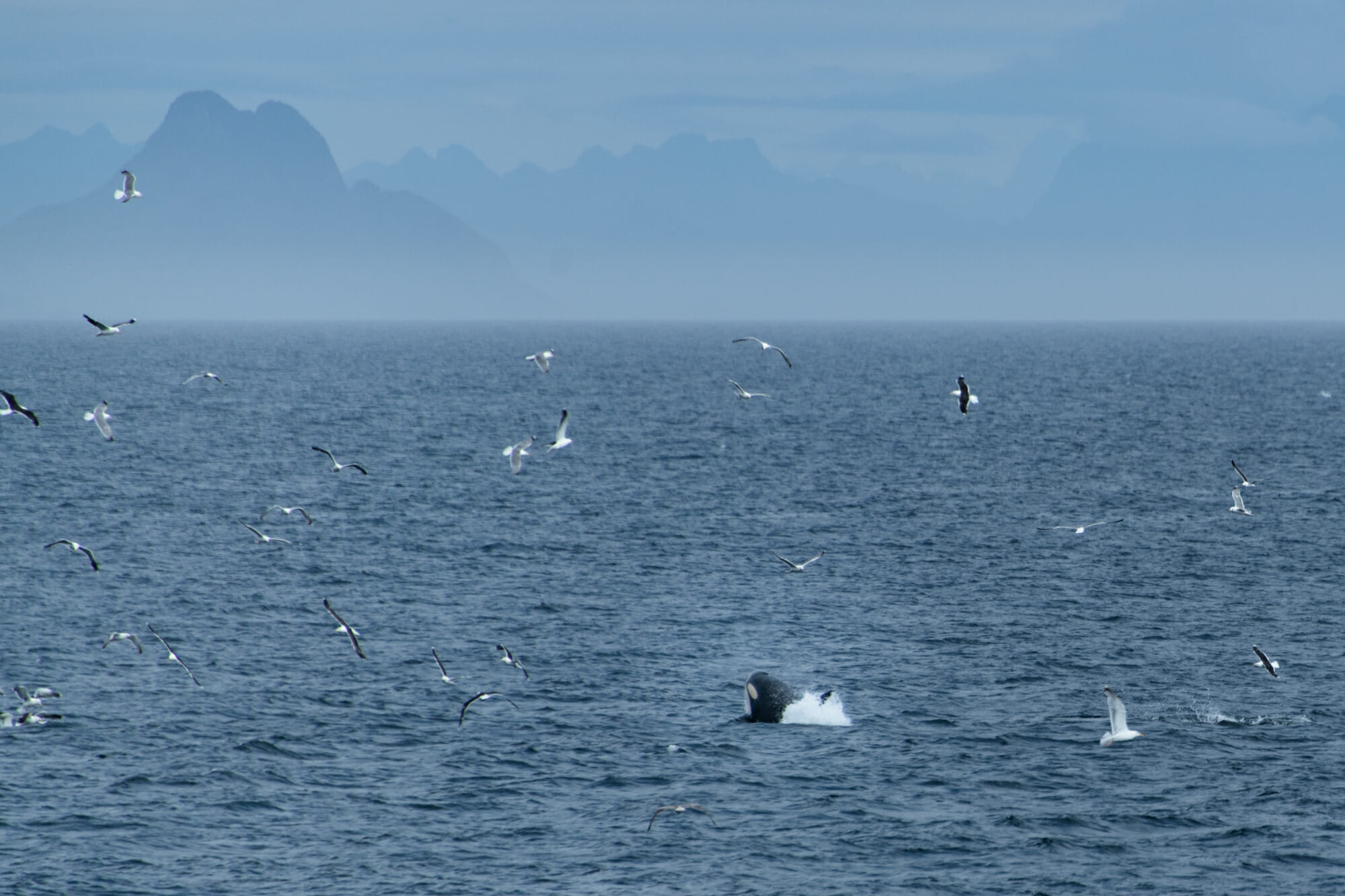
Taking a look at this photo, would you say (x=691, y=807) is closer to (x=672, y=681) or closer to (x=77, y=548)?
(x=672, y=681)

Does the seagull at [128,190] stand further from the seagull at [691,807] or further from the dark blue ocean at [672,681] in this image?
the seagull at [691,807]

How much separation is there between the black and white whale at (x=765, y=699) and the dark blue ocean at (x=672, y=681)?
78 cm

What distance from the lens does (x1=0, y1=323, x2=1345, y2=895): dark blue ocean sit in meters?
36.8

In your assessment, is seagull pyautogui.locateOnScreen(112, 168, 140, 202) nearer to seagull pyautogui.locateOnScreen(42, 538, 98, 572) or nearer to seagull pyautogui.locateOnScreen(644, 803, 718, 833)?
seagull pyautogui.locateOnScreen(42, 538, 98, 572)

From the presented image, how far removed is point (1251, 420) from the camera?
485 feet

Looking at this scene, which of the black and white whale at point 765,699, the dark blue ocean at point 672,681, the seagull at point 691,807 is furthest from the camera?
the black and white whale at point 765,699

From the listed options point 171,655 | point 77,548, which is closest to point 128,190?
point 171,655

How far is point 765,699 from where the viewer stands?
4784 cm

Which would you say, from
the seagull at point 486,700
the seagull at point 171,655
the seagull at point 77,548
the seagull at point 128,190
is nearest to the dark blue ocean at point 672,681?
the seagull at point 171,655

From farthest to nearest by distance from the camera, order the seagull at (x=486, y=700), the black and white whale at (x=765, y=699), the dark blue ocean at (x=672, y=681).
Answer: the black and white whale at (x=765, y=699)
the seagull at (x=486, y=700)
the dark blue ocean at (x=672, y=681)

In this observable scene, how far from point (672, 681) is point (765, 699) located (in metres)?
5.49

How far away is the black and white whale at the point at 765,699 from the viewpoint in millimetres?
47812

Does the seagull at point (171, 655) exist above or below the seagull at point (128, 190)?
below

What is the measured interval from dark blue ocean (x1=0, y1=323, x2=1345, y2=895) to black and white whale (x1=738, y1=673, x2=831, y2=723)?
0.78 m
